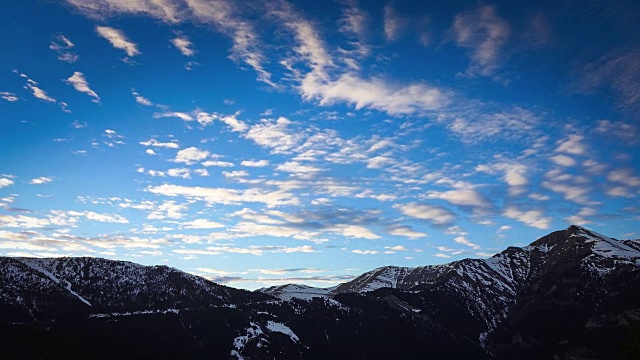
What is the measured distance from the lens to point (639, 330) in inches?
3824

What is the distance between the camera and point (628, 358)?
98.4 m

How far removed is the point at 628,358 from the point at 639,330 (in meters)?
6.47
